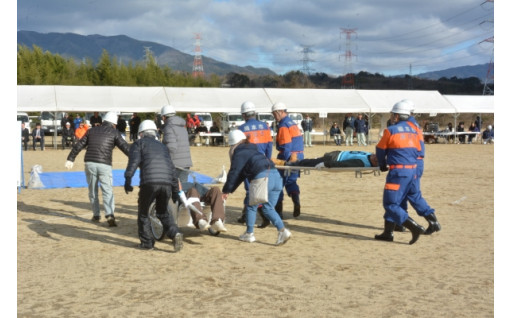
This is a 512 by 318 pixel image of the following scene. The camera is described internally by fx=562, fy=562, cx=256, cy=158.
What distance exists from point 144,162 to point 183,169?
165 cm

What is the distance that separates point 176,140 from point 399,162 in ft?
12.3

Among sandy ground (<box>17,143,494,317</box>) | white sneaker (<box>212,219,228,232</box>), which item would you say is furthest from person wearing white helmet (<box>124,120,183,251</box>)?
white sneaker (<box>212,219,228,232</box>)

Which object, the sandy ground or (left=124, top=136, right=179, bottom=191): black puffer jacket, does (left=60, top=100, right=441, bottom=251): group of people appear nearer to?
(left=124, top=136, right=179, bottom=191): black puffer jacket

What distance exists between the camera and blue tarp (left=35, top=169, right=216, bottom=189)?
14.9 meters

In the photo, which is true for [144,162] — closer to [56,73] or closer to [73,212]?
[73,212]

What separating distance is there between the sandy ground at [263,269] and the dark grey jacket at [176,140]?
127cm

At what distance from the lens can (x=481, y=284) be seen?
636cm

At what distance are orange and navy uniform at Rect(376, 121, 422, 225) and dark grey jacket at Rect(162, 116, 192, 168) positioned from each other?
3378 mm

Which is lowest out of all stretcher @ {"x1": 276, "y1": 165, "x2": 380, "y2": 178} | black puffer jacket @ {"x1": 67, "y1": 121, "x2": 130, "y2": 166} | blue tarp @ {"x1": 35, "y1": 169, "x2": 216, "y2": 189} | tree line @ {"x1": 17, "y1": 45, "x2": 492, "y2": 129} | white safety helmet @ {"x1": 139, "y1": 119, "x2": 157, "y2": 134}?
blue tarp @ {"x1": 35, "y1": 169, "x2": 216, "y2": 189}

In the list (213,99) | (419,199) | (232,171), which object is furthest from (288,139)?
(213,99)

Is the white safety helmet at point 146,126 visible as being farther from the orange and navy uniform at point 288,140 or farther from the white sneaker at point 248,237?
the orange and navy uniform at point 288,140

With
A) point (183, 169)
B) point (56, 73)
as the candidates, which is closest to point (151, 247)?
point (183, 169)

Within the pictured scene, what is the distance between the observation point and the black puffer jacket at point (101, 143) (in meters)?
9.59

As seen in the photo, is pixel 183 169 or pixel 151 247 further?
pixel 183 169
